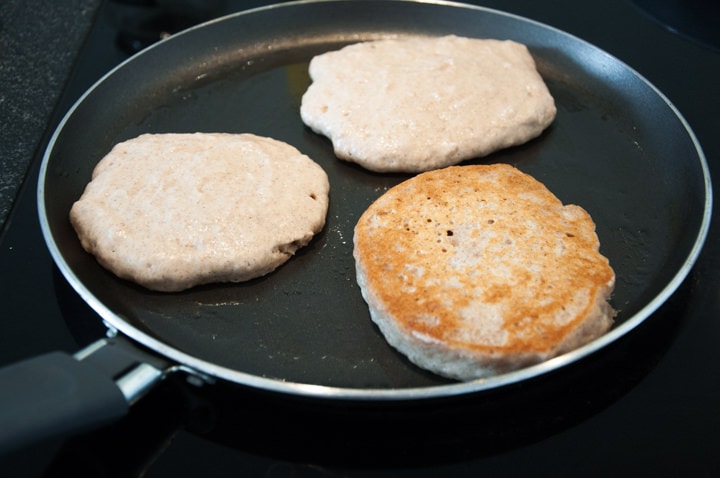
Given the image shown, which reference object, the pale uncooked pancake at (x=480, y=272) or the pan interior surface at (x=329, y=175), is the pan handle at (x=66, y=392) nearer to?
the pan interior surface at (x=329, y=175)

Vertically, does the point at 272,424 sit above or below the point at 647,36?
below

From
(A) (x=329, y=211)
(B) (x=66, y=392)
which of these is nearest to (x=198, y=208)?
(A) (x=329, y=211)

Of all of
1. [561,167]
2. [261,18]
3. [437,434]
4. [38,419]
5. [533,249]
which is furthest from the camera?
[261,18]

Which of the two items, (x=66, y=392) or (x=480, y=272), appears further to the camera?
(x=480, y=272)

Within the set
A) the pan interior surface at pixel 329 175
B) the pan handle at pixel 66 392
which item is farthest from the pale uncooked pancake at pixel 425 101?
the pan handle at pixel 66 392

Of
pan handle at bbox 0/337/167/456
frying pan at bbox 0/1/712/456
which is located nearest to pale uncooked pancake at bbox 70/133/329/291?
frying pan at bbox 0/1/712/456

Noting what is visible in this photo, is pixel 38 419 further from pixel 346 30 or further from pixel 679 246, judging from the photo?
pixel 346 30

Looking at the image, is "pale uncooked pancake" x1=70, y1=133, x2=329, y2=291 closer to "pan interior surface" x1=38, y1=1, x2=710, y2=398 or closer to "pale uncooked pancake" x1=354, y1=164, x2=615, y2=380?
"pan interior surface" x1=38, y1=1, x2=710, y2=398

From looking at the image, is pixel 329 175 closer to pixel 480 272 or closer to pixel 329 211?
pixel 329 211

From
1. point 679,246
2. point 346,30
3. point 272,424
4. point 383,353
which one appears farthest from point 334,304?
point 346,30
